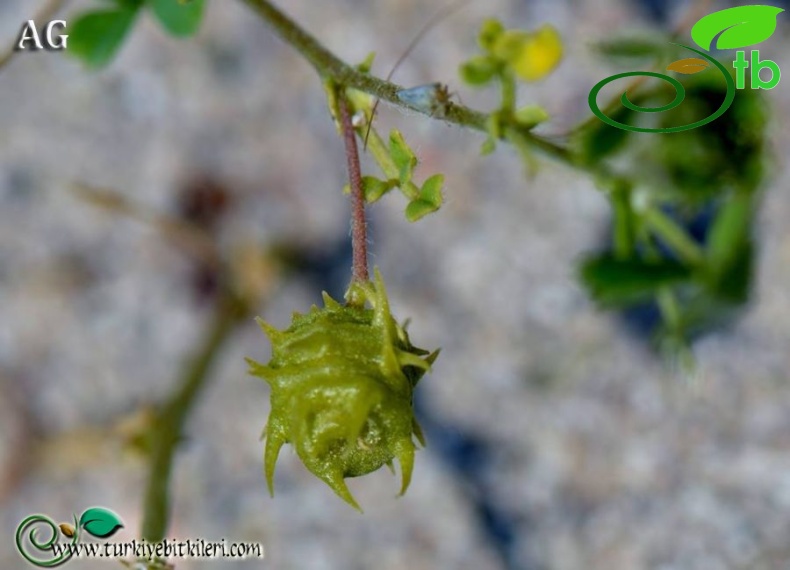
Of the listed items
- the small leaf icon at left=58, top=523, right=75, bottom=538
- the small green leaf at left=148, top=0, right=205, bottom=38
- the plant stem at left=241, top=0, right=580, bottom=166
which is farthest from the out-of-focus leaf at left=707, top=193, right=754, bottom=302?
the small leaf icon at left=58, top=523, right=75, bottom=538

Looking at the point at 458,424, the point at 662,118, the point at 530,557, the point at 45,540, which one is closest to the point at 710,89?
the point at 662,118

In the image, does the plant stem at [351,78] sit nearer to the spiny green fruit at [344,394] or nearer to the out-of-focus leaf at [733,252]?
the spiny green fruit at [344,394]

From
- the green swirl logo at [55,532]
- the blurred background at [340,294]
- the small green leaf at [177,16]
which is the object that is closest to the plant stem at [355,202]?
the small green leaf at [177,16]

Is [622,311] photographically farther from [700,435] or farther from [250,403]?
[250,403]

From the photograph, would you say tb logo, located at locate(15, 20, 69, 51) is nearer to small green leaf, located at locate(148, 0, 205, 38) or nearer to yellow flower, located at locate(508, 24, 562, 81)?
small green leaf, located at locate(148, 0, 205, 38)

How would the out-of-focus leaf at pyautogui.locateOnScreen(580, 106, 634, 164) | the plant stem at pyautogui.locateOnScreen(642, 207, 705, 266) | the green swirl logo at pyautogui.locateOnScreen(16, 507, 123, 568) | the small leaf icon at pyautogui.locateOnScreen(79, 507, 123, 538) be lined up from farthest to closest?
the small leaf icon at pyautogui.locateOnScreen(79, 507, 123, 538) → the green swirl logo at pyautogui.locateOnScreen(16, 507, 123, 568) → the plant stem at pyautogui.locateOnScreen(642, 207, 705, 266) → the out-of-focus leaf at pyautogui.locateOnScreen(580, 106, 634, 164)
